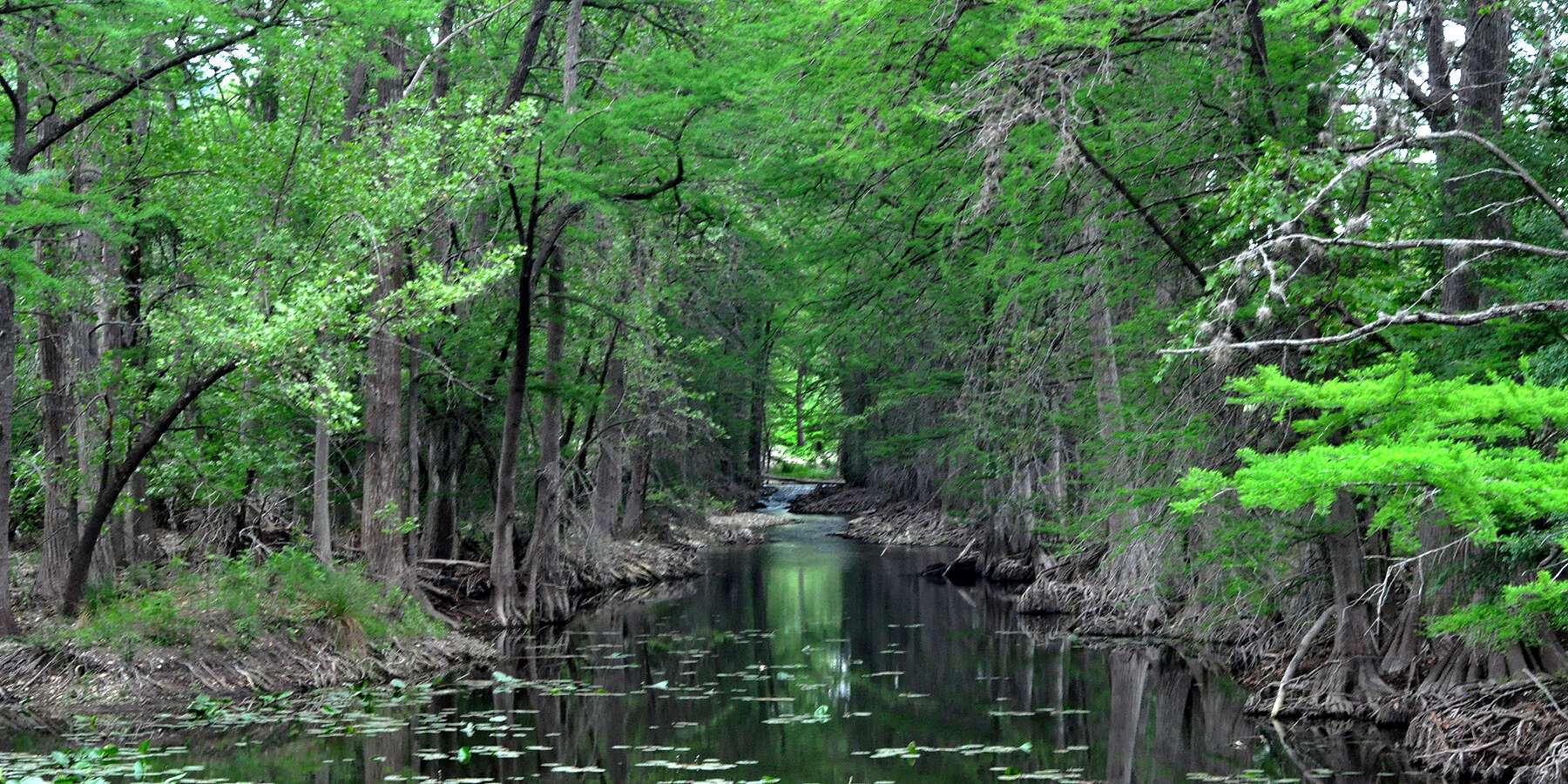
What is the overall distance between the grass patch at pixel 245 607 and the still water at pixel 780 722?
3.72 ft

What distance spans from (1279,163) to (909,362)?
708 inches

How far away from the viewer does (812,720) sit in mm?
11688

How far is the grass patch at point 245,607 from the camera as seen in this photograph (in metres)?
12.3

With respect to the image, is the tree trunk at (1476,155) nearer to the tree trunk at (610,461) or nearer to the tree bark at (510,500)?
the tree bark at (510,500)

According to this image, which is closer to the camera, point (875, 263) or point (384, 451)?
point (384, 451)

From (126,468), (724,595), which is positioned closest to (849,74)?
(126,468)

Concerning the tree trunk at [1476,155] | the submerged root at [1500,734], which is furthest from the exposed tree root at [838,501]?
the submerged root at [1500,734]

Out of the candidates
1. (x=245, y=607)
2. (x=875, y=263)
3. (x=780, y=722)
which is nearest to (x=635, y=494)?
(x=875, y=263)

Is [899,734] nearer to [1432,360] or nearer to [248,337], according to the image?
[1432,360]

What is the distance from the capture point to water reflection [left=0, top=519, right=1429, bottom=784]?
31.7 feet

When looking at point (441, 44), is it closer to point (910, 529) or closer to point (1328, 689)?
point (1328, 689)

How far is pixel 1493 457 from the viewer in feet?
25.9

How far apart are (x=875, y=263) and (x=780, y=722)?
8.42 m

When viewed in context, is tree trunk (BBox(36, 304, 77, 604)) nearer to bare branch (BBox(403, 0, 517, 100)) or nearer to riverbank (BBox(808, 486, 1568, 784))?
bare branch (BBox(403, 0, 517, 100))
